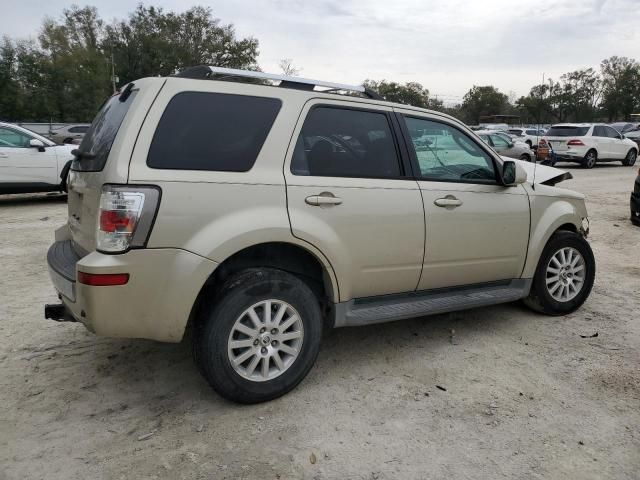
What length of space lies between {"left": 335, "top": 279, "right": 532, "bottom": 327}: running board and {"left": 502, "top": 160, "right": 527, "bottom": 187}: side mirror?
81 centimetres

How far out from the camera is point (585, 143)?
19531 millimetres

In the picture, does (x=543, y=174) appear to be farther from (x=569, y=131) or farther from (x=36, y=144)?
Answer: (x=569, y=131)

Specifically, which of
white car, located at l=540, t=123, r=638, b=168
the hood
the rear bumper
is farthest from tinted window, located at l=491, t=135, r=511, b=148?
the rear bumper

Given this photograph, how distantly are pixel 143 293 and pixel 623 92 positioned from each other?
267 feet

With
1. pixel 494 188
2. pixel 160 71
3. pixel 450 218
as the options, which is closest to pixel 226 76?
pixel 450 218

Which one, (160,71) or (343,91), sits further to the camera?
(160,71)

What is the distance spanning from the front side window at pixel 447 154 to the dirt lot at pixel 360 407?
1287 mm

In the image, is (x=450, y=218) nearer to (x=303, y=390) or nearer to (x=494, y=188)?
(x=494, y=188)

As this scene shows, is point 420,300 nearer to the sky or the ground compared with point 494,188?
nearer to the ground

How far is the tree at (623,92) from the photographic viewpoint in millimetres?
68875

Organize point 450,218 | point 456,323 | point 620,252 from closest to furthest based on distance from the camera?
point 450,218, point 456,323, point 620,252

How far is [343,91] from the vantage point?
3543 millimetres

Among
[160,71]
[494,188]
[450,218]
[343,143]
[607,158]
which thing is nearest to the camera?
[343,143]

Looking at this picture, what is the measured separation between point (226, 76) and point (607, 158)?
21.1 meters
